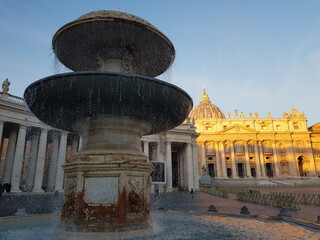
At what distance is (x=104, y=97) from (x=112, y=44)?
1.97 metres

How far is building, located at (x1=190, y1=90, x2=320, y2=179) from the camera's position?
247ft

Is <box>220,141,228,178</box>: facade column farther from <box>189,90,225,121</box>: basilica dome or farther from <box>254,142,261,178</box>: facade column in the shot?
<box>189,90,225,121</box>: basilica dome

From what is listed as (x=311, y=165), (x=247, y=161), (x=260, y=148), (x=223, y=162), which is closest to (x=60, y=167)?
(x=223, y=162)

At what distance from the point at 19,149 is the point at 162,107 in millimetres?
26710

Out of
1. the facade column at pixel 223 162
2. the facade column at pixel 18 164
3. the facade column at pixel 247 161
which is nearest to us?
the facade column at pixel 18 164

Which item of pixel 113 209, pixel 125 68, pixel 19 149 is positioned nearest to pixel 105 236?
pixel 113 209

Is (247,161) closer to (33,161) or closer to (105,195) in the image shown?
(33,161)

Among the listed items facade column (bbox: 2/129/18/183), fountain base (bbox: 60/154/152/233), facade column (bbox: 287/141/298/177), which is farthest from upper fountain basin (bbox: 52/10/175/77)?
facade column (bbox: 287/141/298/177)

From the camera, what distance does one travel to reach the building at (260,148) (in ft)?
247

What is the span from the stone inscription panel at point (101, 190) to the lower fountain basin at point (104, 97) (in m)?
1.59

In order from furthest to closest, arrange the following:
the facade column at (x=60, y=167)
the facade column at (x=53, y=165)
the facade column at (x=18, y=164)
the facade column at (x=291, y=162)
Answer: the facade column at (x=291, y=162) → the facade column at (x=53, y=165) → the facade column at (x=60, y=167) → the facade column at (x=18, y=164)

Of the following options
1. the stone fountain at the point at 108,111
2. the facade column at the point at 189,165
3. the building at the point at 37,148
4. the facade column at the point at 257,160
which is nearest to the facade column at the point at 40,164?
the building at the point at 37,148

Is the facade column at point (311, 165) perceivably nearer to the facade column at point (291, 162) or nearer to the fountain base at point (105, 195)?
the facade column at point (291, 162)

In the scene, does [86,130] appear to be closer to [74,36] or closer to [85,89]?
[85,89]
